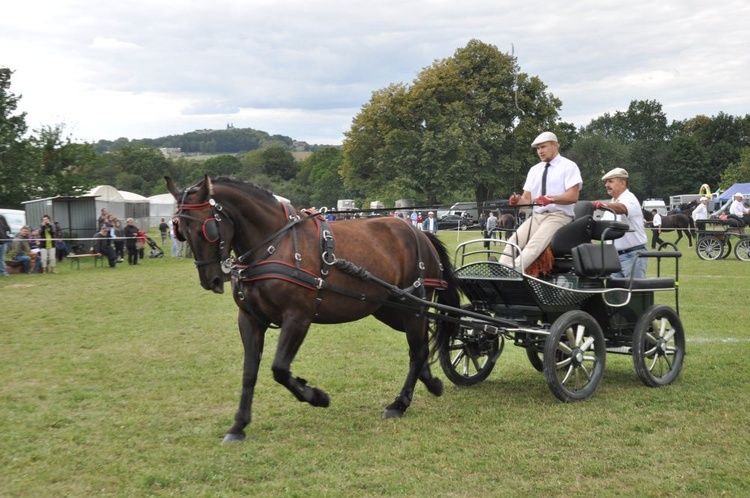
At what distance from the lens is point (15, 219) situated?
27922 mm

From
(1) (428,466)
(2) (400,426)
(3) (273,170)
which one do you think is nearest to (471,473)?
(1) (428,466)

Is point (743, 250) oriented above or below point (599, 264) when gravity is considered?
below

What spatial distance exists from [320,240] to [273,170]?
115 meters

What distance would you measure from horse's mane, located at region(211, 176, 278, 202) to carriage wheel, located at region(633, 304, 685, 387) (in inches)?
151

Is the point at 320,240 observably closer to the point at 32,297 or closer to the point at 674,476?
the point at 674,476

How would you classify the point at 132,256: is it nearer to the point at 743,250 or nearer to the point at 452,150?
the point at 743,250

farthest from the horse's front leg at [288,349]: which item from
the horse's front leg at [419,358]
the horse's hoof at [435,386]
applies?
the horse's hoof at [435,386]

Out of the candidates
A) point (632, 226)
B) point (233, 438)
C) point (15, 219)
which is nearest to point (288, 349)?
point (233, 438)

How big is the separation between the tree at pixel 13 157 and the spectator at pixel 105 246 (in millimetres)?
7850

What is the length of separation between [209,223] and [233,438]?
168cm

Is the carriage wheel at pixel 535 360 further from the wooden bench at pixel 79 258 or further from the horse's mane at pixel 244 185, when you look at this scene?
the wooden bench at pixel 79 258

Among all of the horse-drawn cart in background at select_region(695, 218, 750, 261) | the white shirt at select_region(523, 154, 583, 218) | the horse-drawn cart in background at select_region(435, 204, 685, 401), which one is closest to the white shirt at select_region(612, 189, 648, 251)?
the horse-drawn cart in background at select_region(435, 204, 685, 401)

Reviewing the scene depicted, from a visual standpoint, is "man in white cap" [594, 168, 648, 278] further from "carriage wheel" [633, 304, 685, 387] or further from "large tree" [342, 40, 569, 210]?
"large tree" [342, 40, 569, 210]

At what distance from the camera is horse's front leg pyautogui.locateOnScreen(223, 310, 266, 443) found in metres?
5.67
